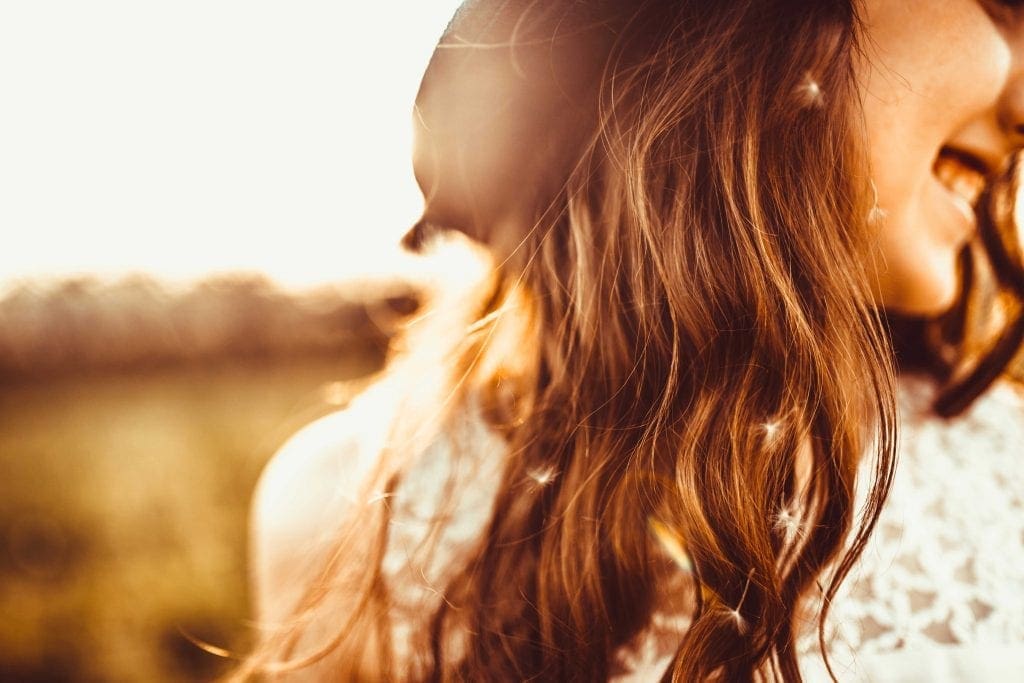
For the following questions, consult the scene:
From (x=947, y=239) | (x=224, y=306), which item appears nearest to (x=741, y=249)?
(x=947, y=239)

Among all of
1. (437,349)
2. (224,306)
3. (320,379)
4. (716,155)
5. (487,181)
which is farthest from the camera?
(320,379)

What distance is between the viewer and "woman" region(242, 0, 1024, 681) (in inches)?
23.1

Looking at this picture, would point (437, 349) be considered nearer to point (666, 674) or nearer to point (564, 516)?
point (564, 516)

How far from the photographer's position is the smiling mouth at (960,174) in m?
0.66

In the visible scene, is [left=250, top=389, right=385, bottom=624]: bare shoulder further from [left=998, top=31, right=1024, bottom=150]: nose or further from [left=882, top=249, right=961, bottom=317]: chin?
[left=998, top=31, right=1024, bottom=150]: nose

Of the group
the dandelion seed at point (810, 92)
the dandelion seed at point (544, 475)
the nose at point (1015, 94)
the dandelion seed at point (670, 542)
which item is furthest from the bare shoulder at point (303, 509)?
the nose at point (1015, 94)

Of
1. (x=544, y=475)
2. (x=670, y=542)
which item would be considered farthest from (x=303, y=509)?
(x=670, y=542)

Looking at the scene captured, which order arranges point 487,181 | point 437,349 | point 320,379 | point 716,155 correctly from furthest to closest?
point 320,379 < point 437,349 < point 487,181 < point 716,155

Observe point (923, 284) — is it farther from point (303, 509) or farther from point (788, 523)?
point (303, 509)

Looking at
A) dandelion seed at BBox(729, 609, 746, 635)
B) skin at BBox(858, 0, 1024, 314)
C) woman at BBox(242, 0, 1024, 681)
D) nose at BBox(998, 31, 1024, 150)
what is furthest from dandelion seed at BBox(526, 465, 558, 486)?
nose at BBox(998, 31, 1024, 150)

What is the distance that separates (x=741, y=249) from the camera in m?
0.59

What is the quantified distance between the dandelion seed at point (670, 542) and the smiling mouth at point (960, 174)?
0.41 meters

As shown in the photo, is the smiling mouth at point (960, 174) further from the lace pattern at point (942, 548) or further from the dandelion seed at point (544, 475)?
the dandelion seed at point (544, 475)

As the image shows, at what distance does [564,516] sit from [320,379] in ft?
3.74
